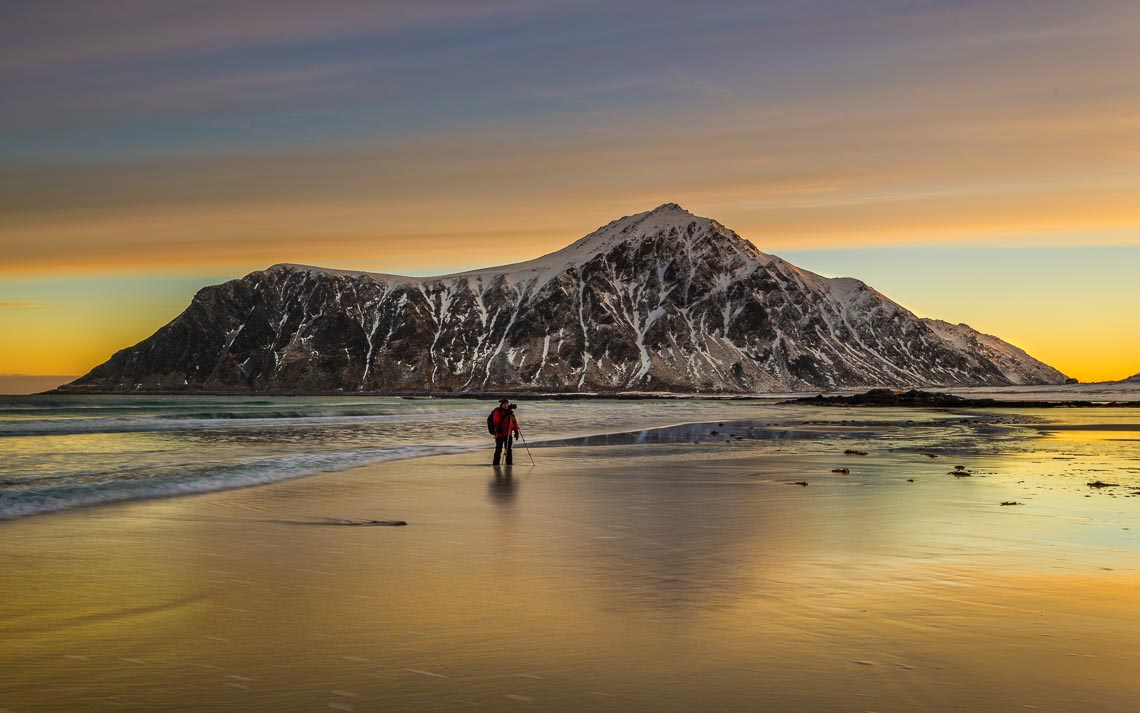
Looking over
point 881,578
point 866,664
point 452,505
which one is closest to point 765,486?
point 452,505

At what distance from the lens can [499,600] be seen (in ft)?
34.8

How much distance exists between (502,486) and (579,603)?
45.2ft

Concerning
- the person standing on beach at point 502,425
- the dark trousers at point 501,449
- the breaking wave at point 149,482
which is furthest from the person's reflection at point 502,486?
the breaking wave at point 149,482

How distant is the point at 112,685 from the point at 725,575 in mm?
7305

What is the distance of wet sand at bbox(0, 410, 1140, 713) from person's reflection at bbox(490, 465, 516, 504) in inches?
15.4

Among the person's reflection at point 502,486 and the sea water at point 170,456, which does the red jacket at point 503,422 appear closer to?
the person's reflection at point 502,486

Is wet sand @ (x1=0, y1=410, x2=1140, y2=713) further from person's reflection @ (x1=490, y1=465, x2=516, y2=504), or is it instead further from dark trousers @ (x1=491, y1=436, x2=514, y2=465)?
dark trousers @ (x1=491, y1=436, x2=514, y2=465)

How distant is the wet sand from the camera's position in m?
7.39

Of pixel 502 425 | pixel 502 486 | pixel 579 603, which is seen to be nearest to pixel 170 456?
pixel 502 425

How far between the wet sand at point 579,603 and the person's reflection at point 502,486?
392 mm

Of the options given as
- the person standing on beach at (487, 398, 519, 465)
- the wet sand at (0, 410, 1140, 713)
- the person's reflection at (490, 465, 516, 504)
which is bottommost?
the person's reflection at (490, 465, 516, 504)

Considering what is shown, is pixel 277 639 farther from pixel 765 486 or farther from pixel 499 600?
pixel 765 486

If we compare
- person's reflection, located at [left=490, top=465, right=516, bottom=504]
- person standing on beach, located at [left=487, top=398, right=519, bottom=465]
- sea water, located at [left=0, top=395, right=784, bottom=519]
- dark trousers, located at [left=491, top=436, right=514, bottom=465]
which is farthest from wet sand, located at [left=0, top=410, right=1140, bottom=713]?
person standing on beach, located at [left=487, top=398, right=519, bottom=465]

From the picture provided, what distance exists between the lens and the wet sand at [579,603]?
7395 mm
